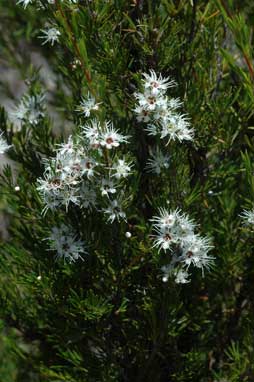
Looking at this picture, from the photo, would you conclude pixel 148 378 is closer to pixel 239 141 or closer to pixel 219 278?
pixel 219 278

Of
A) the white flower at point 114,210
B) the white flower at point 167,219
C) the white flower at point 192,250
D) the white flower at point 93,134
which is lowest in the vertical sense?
the white flower at point 192,250

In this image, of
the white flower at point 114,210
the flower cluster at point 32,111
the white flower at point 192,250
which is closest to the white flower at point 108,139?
the white flower at point 114,210

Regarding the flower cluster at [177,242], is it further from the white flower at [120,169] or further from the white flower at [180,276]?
the white flower at [120,169]

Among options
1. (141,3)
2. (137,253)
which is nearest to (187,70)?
(141,3)

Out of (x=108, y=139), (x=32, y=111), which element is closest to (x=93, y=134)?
(x=108, y=139)

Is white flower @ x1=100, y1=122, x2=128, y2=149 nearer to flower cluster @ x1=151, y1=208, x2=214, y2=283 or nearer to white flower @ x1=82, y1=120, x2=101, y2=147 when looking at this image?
white flower @ x1=82, y1=120, x2=101, y2=147

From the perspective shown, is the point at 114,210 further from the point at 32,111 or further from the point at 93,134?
the point at 32,111

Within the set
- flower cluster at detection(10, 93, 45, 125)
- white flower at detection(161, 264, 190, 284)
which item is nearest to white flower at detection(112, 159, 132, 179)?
white flower at detection(161, 264, 190, 284)

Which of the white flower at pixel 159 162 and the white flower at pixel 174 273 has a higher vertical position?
the white flower at pixel 159 162
